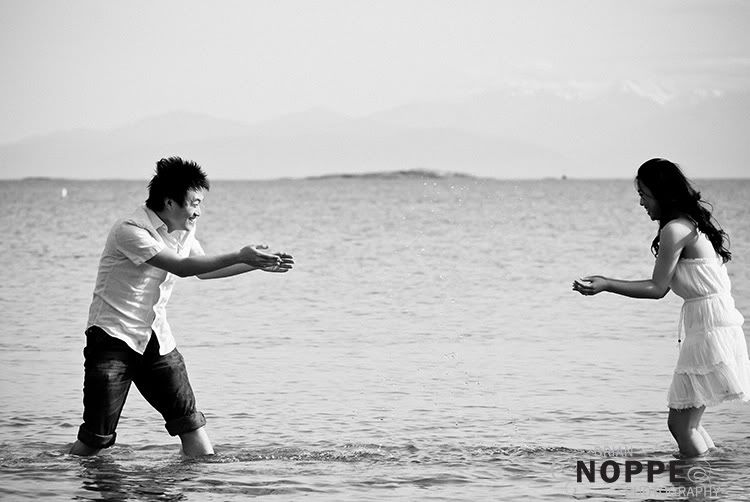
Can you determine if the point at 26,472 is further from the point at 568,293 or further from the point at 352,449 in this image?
the point at 568,293

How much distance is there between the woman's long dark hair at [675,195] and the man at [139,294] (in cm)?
230

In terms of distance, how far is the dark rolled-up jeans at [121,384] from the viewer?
668 cm

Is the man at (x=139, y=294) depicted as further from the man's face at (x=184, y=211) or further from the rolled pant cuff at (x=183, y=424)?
the rolled pant cuff at (x=183, y=424)

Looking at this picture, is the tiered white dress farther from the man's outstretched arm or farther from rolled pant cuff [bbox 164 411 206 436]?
rolled pant cuff [bbox 164 411 206 436]

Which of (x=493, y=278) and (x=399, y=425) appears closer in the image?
(x=399, y=425)

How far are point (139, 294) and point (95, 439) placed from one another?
3.21 ft

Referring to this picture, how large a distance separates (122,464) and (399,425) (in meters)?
2.35

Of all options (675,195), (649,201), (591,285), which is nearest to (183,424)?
(591,285)

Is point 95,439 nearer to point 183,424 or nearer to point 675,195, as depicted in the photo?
point 183,424

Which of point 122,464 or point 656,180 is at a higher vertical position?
point 656,180

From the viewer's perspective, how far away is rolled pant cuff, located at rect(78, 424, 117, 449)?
22.6 feet

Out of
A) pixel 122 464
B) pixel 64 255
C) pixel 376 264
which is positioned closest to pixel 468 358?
pixel 122 464

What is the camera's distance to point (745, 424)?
29.3 ft

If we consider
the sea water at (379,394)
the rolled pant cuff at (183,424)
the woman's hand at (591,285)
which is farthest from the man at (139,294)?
the woman's hand at (591,285)
